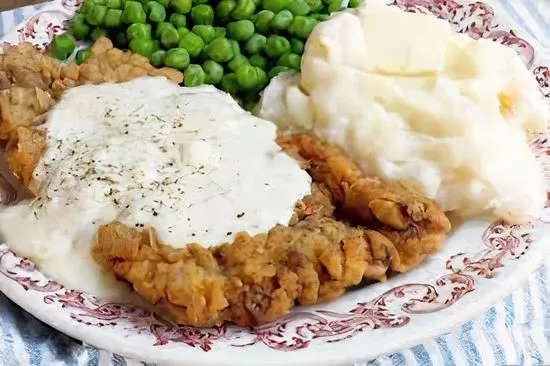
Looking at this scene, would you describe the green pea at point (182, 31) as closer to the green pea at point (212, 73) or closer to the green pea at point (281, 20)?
the green pea at point (212, 73)

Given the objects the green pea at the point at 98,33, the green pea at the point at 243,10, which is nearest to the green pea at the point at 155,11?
the green pea at the point at 98,33

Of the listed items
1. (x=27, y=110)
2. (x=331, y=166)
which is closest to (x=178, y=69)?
(x=27, y=110)

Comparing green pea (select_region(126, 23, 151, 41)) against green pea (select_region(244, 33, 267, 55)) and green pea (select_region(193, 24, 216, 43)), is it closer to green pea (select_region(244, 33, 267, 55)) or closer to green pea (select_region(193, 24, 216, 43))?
green pea (select_region(193, 24, 216, 43))

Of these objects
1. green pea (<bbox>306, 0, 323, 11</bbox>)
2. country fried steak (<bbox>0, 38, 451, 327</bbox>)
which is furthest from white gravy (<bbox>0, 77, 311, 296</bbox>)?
green pea (<bbox>306, 0, 323, 11</bbox>)

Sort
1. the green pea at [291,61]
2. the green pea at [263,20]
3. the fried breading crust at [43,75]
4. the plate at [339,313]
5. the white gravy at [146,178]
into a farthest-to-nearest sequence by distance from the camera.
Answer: the green pea at [263,20]
the green pea at [291,61]
the fried breading crust at [43,75]
the white gravy at [146,178]
the plate at [339,313]

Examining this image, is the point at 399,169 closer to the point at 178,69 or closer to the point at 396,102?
the point at 396,102

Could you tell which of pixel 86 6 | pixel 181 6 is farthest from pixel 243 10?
pixel 86 6
